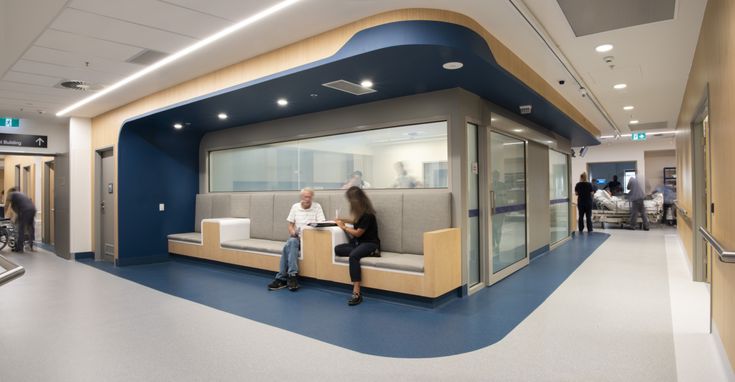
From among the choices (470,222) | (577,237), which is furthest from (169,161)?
(577,237)

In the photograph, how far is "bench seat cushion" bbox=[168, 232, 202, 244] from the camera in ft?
24.0

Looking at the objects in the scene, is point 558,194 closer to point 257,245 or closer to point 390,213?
point 390,213

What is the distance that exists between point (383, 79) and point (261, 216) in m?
3.62

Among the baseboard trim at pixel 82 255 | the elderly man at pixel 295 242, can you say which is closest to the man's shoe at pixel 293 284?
the elderly man at pixel 295 242

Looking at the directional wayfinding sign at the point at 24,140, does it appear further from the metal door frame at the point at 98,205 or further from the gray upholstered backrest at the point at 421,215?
the gray upholstered backrest at the point at 421,215

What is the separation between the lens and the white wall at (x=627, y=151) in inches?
600

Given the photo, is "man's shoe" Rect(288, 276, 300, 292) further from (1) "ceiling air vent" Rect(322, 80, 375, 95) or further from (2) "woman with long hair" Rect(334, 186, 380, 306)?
(1) "ceiling air vent" Rect(322, 80, 375, 95)

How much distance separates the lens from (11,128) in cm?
830

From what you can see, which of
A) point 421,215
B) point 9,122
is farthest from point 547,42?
point 9,122

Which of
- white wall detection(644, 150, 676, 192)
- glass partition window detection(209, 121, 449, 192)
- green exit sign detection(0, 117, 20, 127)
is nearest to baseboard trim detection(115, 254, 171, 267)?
glass partition window detection(209, 121, 449, 192)

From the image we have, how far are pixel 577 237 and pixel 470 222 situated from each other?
677 cm

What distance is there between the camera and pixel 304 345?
11.2ft

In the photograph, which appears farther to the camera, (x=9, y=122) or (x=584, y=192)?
(x=584, y=192)

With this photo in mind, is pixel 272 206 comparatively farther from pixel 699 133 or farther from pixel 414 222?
pixel 699 133
